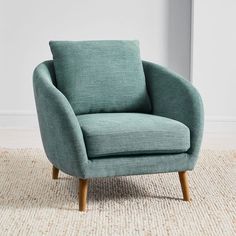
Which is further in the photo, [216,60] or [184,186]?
[216,60]

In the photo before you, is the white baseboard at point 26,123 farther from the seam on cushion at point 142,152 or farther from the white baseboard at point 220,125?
the seam on cushion at point 142,152

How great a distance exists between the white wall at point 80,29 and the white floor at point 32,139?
0.97 ft

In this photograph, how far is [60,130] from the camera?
8.96 ft

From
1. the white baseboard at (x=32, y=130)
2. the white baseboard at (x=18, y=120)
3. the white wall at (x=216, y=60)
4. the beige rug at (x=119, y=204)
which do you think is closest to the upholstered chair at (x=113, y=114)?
the beige rug at (x=119, y=204)

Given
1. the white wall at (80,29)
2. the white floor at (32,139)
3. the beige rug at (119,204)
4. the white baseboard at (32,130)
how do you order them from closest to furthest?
the beige rug at (119,204) < the white floor at (32,139) < the white baseboard at (32,130) < the white wall at (80,29)

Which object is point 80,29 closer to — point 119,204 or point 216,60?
point 216,60

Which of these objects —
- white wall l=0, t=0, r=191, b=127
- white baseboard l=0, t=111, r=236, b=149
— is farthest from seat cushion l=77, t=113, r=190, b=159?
white wall l=0, t=0, r=191, b=127

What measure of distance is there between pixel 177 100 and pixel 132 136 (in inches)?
17.5

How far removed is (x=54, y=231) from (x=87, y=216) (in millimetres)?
235

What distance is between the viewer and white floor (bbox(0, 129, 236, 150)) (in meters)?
4.19

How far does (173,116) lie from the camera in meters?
3.09

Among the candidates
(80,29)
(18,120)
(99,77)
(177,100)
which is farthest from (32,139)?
(177,100)

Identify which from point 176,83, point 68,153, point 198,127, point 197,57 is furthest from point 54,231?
point 197,57

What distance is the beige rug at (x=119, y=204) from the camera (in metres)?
2.53
